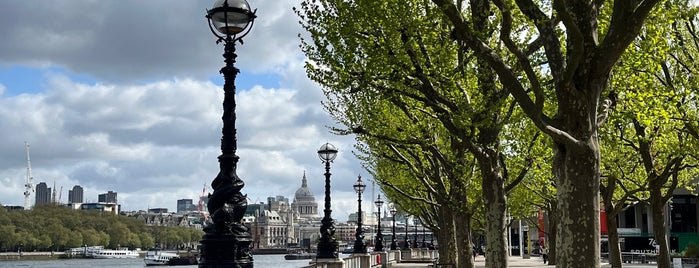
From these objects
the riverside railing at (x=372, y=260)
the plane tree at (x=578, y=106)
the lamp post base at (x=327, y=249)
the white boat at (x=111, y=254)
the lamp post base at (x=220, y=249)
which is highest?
the plane tree at (x=578, y=106)

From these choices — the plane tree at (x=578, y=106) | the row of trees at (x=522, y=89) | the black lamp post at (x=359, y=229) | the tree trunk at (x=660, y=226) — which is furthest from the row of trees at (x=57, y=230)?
the plane tree at (x=578, y=106)

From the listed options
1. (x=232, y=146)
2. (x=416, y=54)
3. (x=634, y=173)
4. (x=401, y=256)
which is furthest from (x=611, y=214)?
(x=401, y=256)

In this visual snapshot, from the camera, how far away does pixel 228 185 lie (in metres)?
11.7

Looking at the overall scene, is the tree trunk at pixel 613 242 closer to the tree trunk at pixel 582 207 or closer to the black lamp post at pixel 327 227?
the black lamp post at pixel 327 227

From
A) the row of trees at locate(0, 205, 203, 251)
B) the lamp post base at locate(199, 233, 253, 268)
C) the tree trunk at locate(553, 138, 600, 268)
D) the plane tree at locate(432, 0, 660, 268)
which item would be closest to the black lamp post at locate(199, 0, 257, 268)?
the lamp post base at locate(199, 233, 253, 268)

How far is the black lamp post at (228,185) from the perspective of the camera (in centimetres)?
1141

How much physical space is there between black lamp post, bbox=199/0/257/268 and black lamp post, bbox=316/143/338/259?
53.7ft

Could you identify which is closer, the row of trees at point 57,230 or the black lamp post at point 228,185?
the black lamp post at point 228,185

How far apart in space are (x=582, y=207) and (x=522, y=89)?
2013 mm

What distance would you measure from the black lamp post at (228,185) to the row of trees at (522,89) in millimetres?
3382

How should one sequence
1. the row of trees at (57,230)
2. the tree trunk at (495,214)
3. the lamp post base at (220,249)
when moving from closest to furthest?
the lamp post base at (220,249), the tree trunk at (495,214), the row of trees at (57,230)

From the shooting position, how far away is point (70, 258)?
563 feet

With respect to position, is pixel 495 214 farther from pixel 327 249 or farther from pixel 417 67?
pixel 327 249

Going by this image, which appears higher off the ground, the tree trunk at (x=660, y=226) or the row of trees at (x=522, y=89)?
the row of trees at (x=522, y=89)
